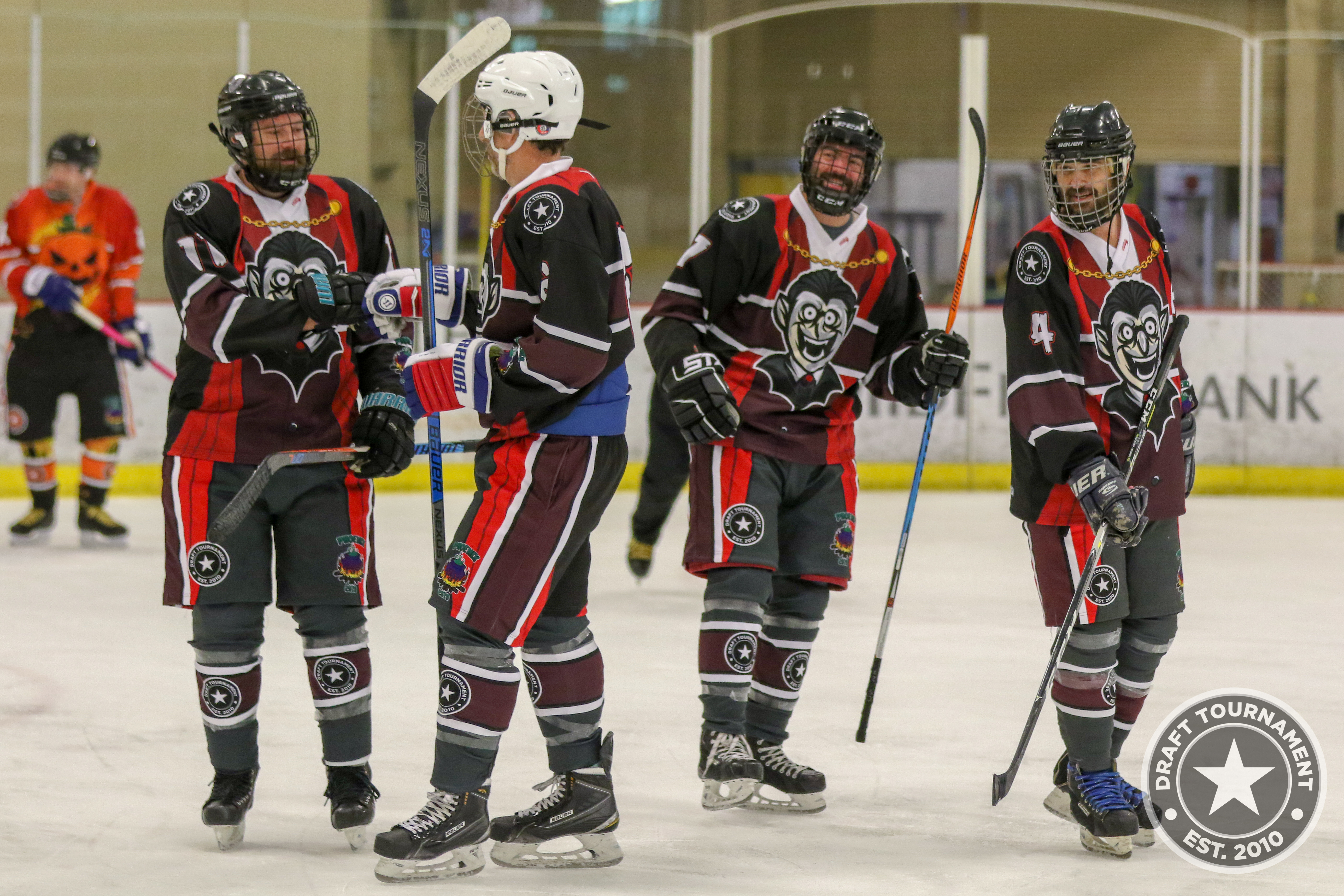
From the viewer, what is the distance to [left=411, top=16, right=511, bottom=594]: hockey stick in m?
2.87

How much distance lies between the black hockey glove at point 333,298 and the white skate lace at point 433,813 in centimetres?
83

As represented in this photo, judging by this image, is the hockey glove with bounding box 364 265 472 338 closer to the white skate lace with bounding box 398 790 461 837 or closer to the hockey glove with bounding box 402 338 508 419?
the hockey glove with bounding box 402 338 508 419

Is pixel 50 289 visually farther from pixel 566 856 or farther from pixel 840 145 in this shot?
pixel 566 856

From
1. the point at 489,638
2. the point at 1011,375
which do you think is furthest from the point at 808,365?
the point at 489,638

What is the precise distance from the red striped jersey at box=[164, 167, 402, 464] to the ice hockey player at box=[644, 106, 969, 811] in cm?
63

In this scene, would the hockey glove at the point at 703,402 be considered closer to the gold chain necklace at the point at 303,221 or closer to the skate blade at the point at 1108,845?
the gold chain necklace at the point at 303,221

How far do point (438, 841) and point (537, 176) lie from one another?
1.11 m

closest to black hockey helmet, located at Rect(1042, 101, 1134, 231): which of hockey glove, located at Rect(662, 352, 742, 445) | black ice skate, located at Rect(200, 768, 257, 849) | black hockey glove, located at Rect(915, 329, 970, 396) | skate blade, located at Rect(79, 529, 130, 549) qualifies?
black hockey glove, located at Rect(915, 329, 970, 396)

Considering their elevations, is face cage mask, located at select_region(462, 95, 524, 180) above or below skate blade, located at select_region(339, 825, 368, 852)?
above

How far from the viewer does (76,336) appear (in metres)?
6.82

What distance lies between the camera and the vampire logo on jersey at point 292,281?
2982 millimetres

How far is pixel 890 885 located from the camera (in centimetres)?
282

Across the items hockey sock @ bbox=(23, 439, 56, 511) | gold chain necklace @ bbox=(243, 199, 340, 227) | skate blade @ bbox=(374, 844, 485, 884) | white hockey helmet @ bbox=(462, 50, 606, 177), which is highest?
white hockey helmet @ bbox=(462, 50, 606, 177)

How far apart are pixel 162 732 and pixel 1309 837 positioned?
246 cm
